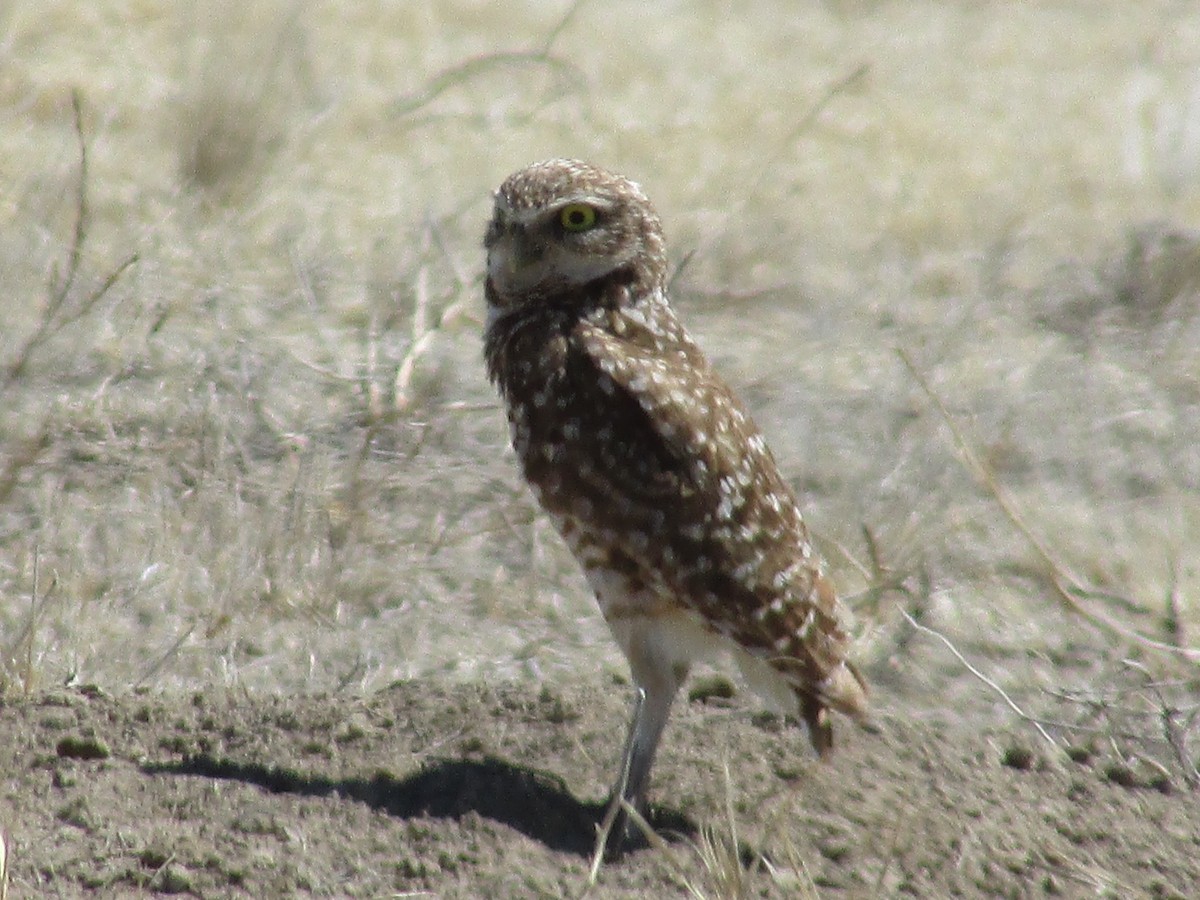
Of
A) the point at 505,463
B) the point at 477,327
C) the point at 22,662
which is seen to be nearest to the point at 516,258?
the point at 22,662

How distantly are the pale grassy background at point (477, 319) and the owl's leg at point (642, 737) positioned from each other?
36.4 inches

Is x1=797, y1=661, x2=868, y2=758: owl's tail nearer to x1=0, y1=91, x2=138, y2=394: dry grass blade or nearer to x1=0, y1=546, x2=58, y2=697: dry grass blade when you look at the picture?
x1=0, y1=546, x2=58, y2=697: dry grass blade

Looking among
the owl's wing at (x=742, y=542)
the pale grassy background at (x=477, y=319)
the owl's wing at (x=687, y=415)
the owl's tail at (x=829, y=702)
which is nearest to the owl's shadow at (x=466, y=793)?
the owl's tail at (x=829, y=702)

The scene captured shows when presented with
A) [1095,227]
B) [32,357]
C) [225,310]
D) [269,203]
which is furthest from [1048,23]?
[32,357]

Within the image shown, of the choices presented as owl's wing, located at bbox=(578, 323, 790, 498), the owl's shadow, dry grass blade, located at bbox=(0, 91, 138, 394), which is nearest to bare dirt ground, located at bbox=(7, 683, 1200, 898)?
the owl's shadow

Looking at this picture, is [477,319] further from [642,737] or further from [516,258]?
[642,737]

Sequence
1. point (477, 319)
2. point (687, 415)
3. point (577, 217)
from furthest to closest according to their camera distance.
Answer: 1. point (477, 319)
2. point (577, 217)
3. point (687, 415)

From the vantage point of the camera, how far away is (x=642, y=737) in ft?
13.3

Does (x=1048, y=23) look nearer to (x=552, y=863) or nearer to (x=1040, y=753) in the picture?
(x=1040, y=753)

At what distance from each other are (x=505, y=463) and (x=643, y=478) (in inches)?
78.9

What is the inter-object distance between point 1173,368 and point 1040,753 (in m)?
3.06

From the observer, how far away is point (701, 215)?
318 inches

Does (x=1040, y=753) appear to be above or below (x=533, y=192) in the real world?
below

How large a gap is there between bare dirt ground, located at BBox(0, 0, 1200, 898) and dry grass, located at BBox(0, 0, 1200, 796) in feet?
0.07
